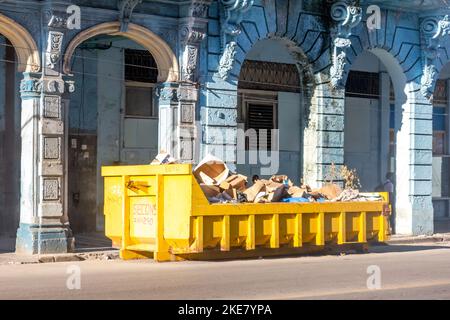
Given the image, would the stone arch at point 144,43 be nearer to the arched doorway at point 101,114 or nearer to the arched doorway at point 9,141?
the arched doorway at point 101,114

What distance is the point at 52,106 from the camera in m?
20.6

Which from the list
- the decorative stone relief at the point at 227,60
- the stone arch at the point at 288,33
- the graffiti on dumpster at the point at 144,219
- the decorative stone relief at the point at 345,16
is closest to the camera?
the graffiti on dumpster at the point at 144,219

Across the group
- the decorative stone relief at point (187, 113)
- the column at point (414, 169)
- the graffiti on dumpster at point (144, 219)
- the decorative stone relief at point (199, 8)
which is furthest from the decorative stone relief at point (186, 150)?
the column at point (414, 169)

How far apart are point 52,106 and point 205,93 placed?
4.20 metres

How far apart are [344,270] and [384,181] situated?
45.6ft

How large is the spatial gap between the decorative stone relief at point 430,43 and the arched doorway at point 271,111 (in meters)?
3.52

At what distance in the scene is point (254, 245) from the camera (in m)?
18.5

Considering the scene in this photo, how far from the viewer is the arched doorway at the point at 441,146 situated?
32.2m

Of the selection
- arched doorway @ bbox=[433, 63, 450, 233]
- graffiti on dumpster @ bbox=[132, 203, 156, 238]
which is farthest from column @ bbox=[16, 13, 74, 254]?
arched doorway @ bbox=[433, 63, 450, 233]

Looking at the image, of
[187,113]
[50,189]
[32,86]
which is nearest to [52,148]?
[50,189]

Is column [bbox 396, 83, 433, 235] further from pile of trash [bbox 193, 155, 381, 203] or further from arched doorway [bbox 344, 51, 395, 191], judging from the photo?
pile of trash [bbox 193, 155, 381, 203]

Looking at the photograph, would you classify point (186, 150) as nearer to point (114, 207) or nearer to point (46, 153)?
point (46, 153)
